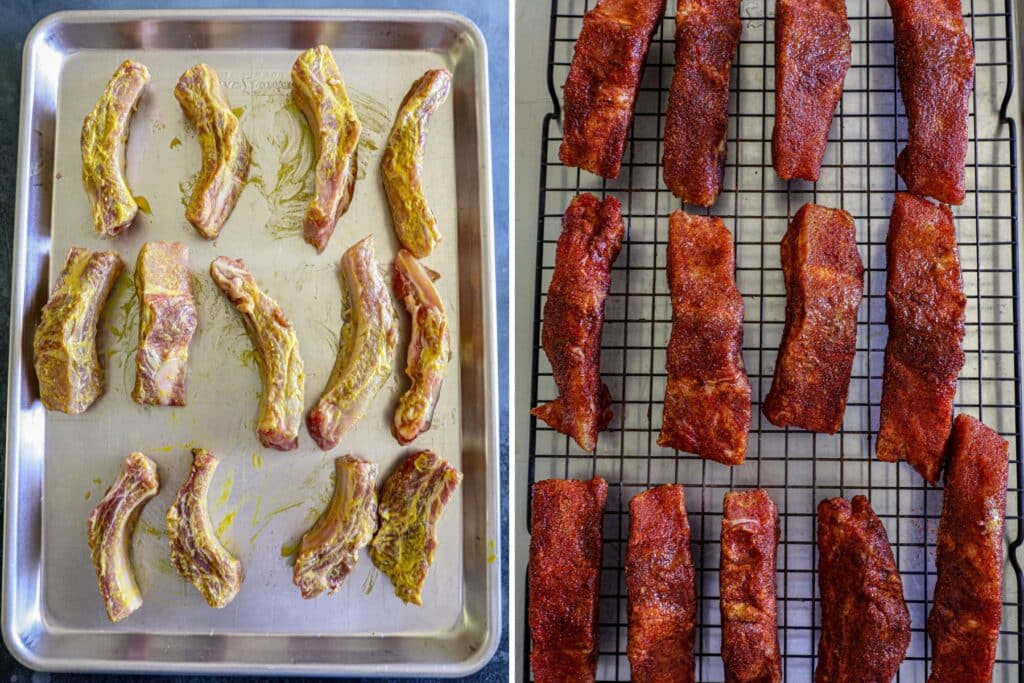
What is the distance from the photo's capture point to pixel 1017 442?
2.28 metres

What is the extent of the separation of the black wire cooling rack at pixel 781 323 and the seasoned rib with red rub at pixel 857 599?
8 cm

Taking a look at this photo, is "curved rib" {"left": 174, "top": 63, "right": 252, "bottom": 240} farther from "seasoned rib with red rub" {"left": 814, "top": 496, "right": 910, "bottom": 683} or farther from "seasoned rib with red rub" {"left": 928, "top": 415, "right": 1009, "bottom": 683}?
"seasoned rib with red rub" {"left": 928, "top": 415, "right": 1009, "bottom": 683}

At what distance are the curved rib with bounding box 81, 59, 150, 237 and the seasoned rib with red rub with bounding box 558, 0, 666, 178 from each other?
1.19 metres

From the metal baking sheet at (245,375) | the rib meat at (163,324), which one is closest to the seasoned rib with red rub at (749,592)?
the metal baking sheet at (245,375)

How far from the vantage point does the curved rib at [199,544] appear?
2232 millimetres

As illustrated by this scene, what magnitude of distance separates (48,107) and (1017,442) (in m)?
2.81

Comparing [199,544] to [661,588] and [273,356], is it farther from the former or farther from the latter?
[661,588]

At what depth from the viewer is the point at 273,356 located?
2268 mm

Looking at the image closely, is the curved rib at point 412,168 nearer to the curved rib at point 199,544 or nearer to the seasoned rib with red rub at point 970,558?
the curved rib at point 199,544

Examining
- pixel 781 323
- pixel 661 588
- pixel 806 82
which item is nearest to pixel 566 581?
pixel 661 588

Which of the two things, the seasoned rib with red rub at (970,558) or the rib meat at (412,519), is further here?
the rib meat at (412,519)

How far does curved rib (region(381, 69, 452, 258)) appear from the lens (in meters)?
2.33

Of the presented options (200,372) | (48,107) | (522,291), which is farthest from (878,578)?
(48,107)

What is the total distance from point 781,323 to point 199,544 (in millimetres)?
1679
